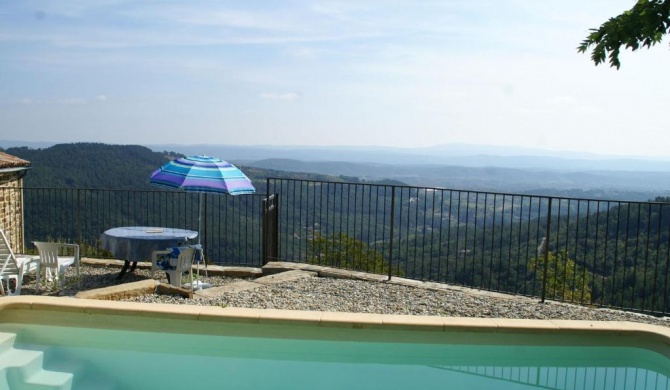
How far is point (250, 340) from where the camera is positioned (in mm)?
4887

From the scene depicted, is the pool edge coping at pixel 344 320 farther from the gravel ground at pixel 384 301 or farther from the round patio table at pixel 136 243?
the round patio table at pixel 136 243

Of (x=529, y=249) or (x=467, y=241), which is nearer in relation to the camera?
(x=467, y=241)

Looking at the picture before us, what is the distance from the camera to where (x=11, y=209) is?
44.9 feet

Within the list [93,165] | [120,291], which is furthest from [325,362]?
[93,165]

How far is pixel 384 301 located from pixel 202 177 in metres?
2.44

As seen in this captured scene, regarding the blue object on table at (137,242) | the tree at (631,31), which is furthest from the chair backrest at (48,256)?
the tree at (631,31)

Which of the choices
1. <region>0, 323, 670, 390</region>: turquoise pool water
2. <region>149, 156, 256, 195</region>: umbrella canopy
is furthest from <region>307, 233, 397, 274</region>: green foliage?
<region>0, 323, 670, 390</region>: turquoise pool water

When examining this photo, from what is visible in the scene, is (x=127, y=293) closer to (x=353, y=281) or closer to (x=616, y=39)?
(x=353, y=281)

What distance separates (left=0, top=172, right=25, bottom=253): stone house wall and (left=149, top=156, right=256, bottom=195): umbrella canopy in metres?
7.76

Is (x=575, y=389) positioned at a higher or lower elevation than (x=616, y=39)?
lower

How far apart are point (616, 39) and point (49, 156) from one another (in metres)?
34.4

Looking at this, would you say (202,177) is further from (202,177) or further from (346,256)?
(346,256)

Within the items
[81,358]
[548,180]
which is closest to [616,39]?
[81,358]

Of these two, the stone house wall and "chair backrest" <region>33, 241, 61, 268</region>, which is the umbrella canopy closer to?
"chair backrest" <region>33, 241, 61, 268</region>
